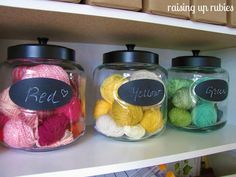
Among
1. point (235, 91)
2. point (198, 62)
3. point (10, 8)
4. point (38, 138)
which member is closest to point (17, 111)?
point (38, 138)

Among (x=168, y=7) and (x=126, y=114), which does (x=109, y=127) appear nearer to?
(x=126, y=114)

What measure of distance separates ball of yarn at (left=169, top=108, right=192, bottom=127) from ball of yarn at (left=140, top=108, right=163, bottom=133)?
11 cm

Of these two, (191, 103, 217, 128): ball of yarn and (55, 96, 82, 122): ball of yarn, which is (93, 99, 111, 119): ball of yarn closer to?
(55, 96, 82, 122): ball of yarn

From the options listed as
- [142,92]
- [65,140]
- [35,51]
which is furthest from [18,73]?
[142,92]

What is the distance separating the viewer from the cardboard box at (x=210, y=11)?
0.50m

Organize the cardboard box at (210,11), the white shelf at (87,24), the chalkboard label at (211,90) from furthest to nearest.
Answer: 1. the chalkboard label at (211,90)
2. the cardboard box at (210,11)
3. the white shelf at (87,24)

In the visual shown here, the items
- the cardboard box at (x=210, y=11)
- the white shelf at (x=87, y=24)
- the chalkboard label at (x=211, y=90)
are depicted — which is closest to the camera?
the white shelf at (x=87, y=24)

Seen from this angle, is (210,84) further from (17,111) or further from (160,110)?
(17,111)

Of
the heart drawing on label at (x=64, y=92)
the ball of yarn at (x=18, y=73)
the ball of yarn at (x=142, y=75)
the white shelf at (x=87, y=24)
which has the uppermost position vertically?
the white shelf at (x=87, y=24)

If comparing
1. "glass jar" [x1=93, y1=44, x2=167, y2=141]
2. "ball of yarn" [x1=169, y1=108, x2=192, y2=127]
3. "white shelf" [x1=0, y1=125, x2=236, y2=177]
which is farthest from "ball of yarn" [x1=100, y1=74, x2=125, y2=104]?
"ball of yarn" [x1=169, y1=108, x2=192, y2=127]

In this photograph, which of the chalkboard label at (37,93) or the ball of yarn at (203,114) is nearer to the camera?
the chalkboard label at (37,93)

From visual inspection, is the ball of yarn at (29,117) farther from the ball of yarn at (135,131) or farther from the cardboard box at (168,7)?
the cardboard box at (168,7)

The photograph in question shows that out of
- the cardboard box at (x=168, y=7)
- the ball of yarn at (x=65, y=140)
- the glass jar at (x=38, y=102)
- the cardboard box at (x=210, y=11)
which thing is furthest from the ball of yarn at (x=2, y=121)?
the cardboard box at (x=210, y=11)

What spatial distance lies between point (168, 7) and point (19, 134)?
0.39m
